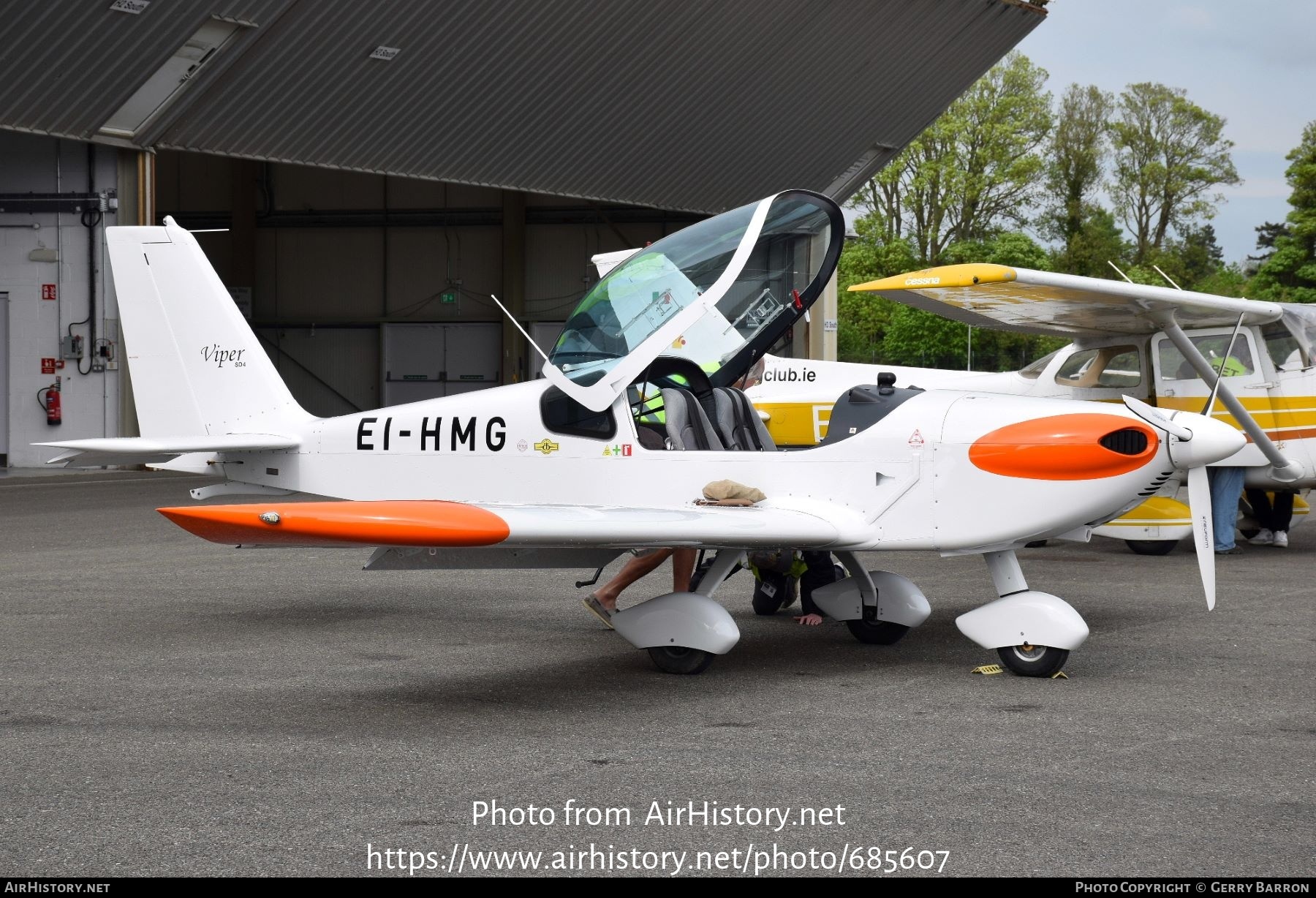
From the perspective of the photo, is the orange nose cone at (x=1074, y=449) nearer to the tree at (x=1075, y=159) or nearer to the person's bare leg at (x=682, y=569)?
the person's bare leg at (x=682, y=569)

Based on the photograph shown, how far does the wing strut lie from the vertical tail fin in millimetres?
6553

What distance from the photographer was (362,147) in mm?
22188

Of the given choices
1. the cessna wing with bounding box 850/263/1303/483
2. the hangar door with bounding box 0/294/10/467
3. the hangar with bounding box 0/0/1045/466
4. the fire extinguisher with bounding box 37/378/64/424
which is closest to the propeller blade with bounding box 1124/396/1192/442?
the cessna wing with bounding box 850/263/1303/483

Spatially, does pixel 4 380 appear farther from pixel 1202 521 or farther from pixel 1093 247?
pixel 1093 247

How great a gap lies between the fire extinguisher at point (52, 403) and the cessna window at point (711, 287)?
642 inches

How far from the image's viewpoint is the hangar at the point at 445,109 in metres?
18.4

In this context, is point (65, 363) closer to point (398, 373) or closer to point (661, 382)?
point (398, 373)

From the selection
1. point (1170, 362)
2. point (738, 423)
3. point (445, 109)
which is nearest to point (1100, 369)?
point (1170, 362)

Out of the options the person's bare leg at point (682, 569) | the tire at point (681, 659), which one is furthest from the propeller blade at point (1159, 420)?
the person's bare leg at point (682, 569)

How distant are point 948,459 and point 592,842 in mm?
3007

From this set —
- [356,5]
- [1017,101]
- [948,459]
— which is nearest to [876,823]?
[948,459]

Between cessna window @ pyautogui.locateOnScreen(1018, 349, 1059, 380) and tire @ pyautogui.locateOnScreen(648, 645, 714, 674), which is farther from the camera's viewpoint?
cessna window @ pyautogui.locateOnScreen(1018, 349, 1059, 380)

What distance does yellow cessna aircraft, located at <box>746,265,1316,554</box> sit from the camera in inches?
409

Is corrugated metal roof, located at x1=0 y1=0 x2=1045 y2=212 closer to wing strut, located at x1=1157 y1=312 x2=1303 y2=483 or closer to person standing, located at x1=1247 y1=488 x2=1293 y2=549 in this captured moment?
wing strut, located at x1=1157 y1=312 x2=1303 y2=483
